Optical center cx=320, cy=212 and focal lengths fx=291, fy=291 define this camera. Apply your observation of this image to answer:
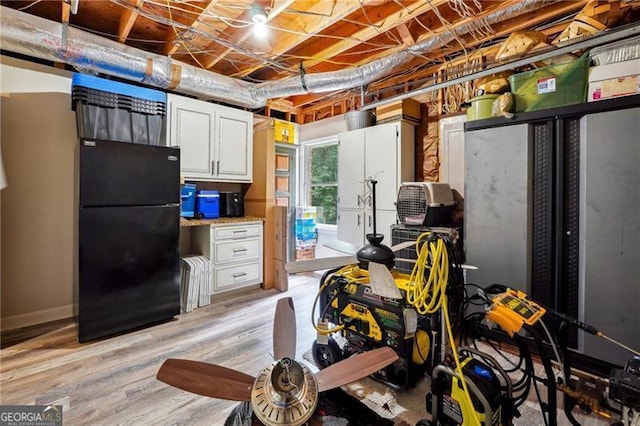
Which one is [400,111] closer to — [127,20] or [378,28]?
[378,28]

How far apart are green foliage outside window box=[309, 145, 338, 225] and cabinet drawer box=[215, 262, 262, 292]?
1844 mm

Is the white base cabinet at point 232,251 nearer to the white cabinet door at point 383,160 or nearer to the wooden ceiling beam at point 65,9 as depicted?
the white cabinet door at point 383,160

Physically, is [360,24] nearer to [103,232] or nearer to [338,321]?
[338,321]

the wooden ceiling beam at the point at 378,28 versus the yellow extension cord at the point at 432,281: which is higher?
the wooden ceiling beam at the point at 378,28

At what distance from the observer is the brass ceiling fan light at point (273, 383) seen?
0.88m

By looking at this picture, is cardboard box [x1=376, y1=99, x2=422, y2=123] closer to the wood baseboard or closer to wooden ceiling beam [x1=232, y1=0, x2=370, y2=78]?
wooden ceiling beam [x1=232, y1=0, x2=370, y2=78]

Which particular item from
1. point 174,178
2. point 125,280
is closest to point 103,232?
point 125,280

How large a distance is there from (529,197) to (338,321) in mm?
1801

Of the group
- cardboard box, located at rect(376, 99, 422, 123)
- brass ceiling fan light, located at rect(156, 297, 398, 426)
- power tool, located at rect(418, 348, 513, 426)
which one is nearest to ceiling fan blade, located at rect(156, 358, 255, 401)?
brass ceiling fan light, located at rect(156, 297, 398, 426)

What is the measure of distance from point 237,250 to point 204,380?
2.78 metres

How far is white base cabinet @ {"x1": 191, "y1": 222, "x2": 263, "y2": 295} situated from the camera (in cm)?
346

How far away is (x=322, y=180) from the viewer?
207 inches

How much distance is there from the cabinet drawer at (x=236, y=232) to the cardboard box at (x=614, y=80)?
3441mm

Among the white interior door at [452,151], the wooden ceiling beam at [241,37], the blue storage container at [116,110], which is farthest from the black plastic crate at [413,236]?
the blue storage container at [116,110]
